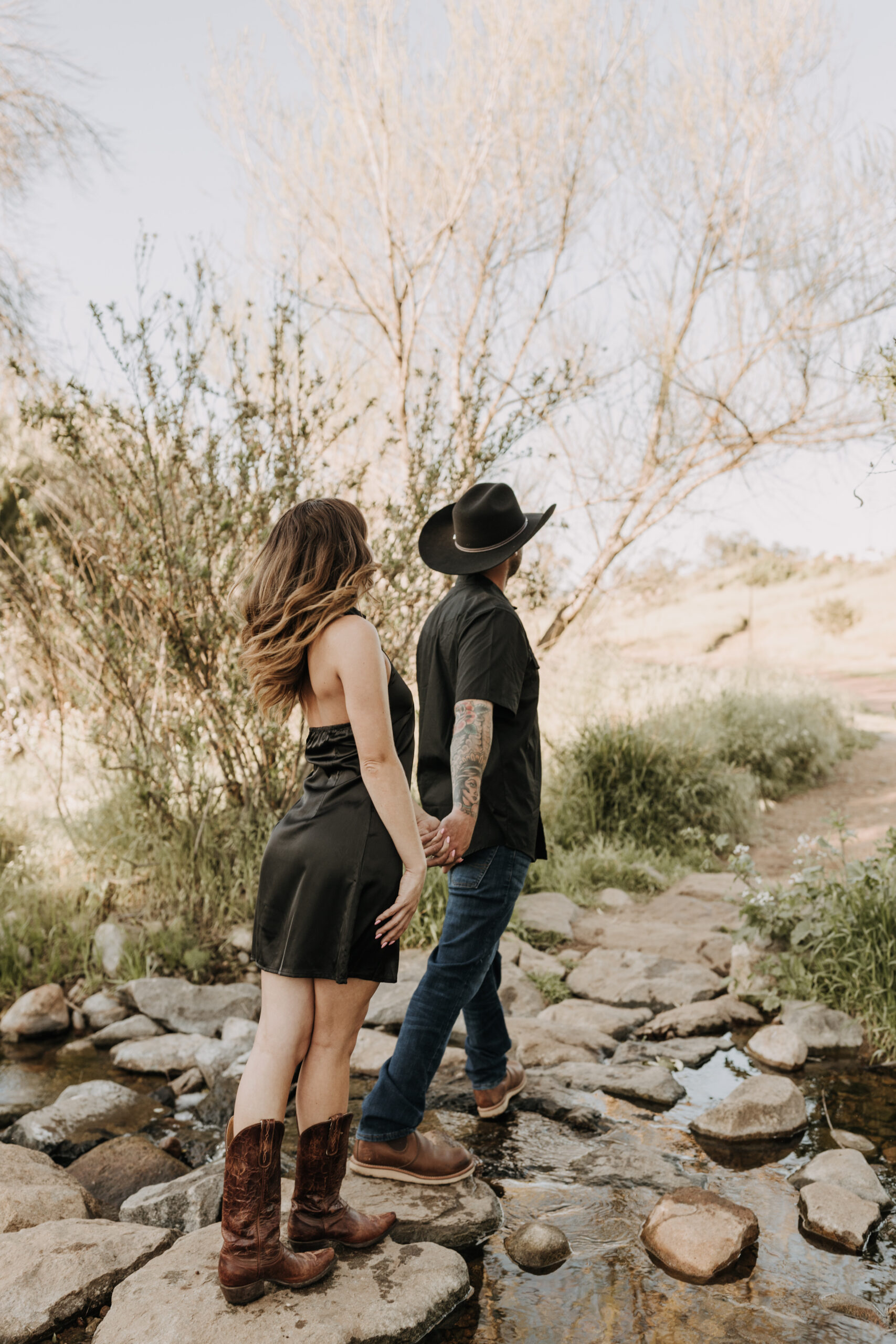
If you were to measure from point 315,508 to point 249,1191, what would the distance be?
150cm

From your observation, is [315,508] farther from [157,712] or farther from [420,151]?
[420,151]

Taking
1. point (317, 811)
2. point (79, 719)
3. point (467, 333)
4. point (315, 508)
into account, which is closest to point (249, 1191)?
point (317, 811)

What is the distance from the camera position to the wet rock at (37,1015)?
4152 millimetres

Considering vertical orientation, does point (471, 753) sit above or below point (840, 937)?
above

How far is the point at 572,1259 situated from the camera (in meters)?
2.40

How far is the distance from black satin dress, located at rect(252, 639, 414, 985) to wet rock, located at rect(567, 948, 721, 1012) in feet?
8.97

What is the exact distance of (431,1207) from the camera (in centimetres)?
249

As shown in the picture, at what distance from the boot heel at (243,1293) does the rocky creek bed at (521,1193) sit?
0.03 m

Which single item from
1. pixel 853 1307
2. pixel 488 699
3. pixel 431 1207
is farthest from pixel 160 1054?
pixel 853 1307

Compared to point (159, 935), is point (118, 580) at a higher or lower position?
higher

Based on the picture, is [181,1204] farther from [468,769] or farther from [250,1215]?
[468,769]

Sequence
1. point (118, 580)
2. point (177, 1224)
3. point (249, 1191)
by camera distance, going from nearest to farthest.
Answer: point (249, 1191), point (177, 1224), point (118, 580)

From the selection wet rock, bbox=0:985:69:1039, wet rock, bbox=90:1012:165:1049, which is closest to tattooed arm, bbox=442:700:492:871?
wet rock, bbox=90:1012:165:1049

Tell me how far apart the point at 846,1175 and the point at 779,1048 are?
1013 millimetres
